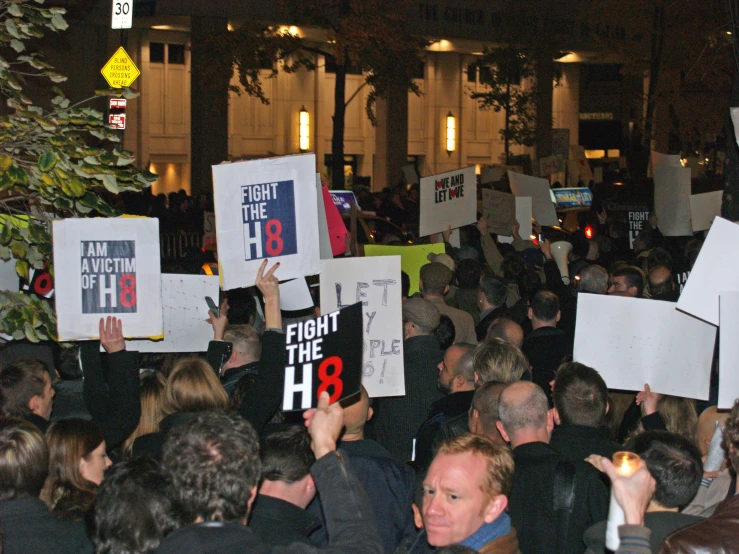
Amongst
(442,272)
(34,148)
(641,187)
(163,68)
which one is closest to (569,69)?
(163,68)

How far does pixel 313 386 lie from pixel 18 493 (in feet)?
3.85

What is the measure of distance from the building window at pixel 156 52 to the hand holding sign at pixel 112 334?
30.2 metres

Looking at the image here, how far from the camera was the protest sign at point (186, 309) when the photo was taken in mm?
6891

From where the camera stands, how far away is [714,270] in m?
5.90

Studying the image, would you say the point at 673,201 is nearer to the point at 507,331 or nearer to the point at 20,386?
the point at 507,331

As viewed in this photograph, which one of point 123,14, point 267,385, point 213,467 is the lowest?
point 267,385

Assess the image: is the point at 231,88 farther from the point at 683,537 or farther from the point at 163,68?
the point at 683,537

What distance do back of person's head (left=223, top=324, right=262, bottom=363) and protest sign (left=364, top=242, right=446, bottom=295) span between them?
3444 millimetres

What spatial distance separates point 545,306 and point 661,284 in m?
1.62

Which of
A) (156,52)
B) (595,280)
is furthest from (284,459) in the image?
(156,52)

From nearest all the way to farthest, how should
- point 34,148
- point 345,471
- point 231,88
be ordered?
point 345,471, point 34,148, point 231,88

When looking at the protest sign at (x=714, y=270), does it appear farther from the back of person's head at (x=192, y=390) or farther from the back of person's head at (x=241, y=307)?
the back of person's head at (x=241, y=307)

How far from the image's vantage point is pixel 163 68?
1366 inches

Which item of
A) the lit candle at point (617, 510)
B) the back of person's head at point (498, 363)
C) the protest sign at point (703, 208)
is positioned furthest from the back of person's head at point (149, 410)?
the protest sign at point (703, 208)
